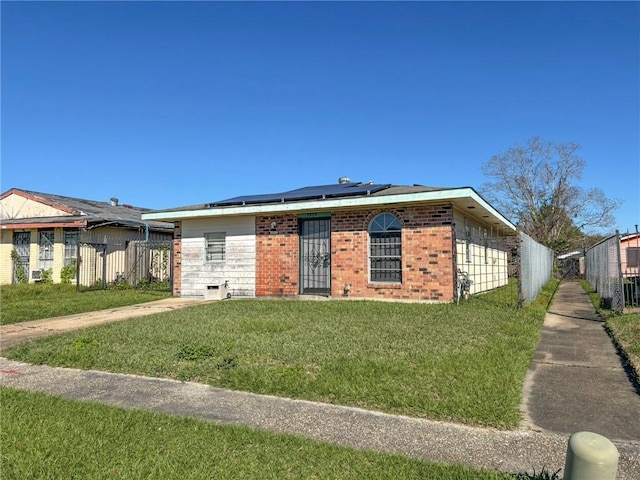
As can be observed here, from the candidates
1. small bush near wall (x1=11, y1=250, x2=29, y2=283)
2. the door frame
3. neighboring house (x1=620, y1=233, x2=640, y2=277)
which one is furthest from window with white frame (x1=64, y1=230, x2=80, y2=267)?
neighboring house (x1=620, y1=233, x2=640, y2=277)

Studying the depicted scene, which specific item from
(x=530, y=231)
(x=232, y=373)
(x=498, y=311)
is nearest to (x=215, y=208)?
(x=498, y=311)

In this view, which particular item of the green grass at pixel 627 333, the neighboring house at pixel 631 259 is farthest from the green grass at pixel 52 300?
the neighboring house at pixel 631 259

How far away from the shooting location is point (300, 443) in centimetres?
330

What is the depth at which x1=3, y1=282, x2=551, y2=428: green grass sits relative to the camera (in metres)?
4.26

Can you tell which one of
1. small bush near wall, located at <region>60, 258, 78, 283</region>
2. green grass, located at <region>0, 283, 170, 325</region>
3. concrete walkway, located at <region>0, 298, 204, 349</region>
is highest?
small bush near wall, located at <region>60, 258, 78, 283</region>

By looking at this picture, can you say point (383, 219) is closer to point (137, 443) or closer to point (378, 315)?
point (378, 315)

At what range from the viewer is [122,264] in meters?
19.0

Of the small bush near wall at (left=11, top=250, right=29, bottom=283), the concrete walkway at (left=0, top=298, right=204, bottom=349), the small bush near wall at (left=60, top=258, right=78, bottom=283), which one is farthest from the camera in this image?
the small bush near wall at (left=11, top=250, right=29, bottom=283)

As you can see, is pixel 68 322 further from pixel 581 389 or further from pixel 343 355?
pixel 581 389

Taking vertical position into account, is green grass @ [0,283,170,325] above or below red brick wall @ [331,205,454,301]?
below

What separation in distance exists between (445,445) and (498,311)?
7.22 m

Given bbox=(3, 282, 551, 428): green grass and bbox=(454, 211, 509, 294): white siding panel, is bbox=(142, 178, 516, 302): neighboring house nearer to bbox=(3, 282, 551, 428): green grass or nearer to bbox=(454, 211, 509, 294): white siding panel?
bbox=(454, 211, 509, 294): white siding panel

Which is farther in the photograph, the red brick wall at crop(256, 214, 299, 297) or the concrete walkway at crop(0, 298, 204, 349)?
the red brick wall at crop(256, 214, 299, 297)

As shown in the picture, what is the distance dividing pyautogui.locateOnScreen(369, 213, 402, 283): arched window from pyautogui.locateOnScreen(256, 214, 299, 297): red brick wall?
229 centimetres
